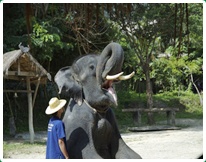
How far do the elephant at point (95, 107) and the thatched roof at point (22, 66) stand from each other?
5267 millimetres

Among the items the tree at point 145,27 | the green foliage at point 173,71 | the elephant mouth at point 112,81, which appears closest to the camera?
the elephant mouth at point 112,81

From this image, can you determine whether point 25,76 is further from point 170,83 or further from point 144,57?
point 170,83

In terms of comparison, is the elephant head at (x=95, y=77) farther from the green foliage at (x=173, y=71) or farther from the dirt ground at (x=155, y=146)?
the green foliage at (x=173, y=71)

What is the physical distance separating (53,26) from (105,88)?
8453 mm

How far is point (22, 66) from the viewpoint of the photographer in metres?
9.00

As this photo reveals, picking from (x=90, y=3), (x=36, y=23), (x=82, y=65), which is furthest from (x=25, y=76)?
(x=90, y=3)

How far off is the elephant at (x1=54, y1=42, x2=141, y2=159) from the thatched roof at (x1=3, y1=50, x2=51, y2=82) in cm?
527

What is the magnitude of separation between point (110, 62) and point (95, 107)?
37 cm

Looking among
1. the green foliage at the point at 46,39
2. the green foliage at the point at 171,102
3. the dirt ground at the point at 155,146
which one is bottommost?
the green foliage at the point at 171,102

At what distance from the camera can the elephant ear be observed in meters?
3.14

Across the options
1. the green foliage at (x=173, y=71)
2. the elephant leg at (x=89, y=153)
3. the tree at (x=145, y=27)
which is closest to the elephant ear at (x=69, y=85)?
the elephant leg at (x=89, y=153)

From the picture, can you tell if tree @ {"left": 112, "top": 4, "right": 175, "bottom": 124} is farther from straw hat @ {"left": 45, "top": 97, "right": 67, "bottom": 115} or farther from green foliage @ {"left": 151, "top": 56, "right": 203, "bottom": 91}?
straw hat @ {"left": 45, "top": 97, "right": 67, "bottom": 115}

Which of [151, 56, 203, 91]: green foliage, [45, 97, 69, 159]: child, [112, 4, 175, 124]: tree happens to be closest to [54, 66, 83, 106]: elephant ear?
[45, 97, 69, 159]: child

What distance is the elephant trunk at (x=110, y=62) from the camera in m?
2.97
